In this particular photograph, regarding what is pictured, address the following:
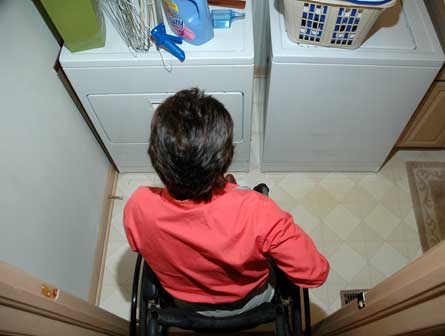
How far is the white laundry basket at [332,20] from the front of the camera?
1.09 metres

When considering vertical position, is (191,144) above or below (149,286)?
above

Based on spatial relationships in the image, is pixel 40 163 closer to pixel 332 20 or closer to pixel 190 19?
pixel 190 19

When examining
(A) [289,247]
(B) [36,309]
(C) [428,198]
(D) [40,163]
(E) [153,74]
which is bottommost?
(B) [36,309]

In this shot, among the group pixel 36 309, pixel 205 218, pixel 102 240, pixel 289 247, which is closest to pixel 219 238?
pixel 205 218

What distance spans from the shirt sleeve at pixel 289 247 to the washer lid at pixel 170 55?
608mm

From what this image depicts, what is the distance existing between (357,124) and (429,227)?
0.65 m

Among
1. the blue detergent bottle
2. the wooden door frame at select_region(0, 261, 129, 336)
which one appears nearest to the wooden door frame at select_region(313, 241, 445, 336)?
the wooden door frame at select_region(0, 261, 129, 336)

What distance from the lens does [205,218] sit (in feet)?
2.57

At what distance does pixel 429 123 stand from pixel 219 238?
51.3 inches

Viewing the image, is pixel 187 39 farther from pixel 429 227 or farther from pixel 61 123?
pixel 429 227

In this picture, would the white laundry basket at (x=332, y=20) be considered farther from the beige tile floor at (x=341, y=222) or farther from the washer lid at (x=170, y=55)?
the beige tile floor at (x=341, y=222)

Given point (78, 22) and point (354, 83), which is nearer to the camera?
point (78, 22)

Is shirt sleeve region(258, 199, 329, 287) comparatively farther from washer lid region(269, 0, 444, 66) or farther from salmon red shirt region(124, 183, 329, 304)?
washer lid region(269, 0, 444, 66)

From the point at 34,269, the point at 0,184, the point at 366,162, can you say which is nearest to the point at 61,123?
the point at 0,184
